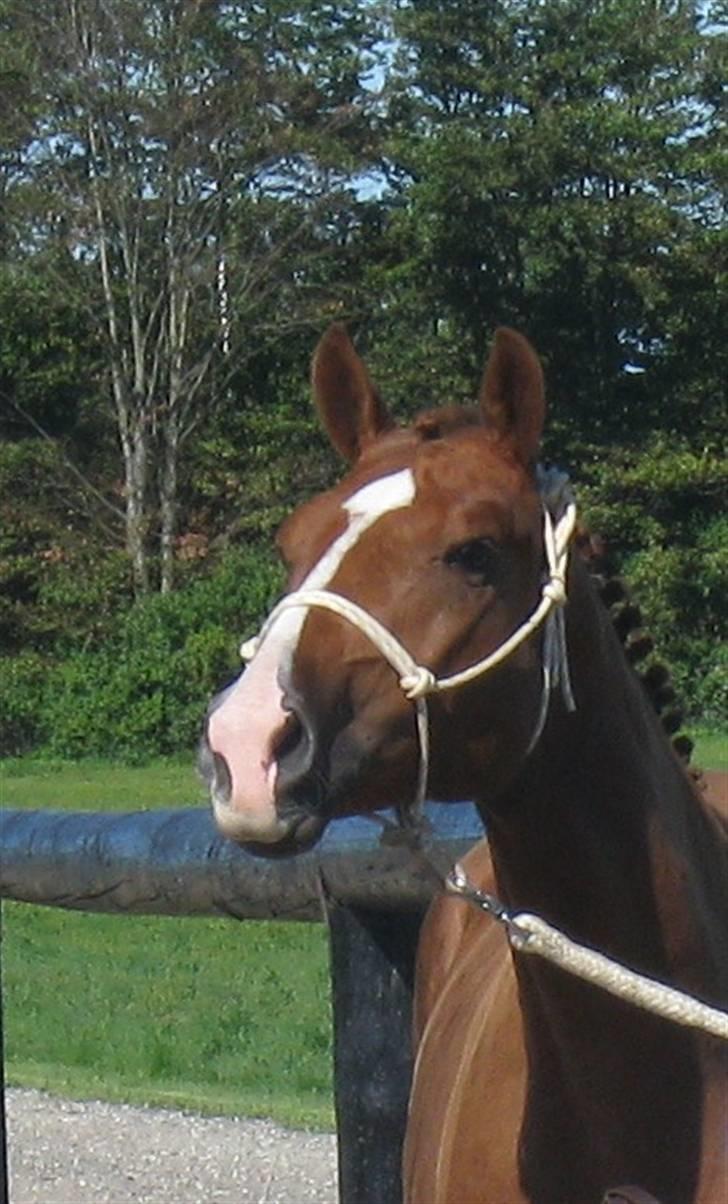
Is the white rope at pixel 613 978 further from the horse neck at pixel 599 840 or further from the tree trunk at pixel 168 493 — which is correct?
the tree trunk at pixel 168 493

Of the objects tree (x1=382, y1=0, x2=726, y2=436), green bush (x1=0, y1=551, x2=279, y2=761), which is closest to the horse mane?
green bush (x1=0, y1=551, x2=279, y2=761)

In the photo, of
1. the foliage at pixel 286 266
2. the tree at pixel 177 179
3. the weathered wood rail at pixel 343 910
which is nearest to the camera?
the weathered wood rail at pixel 343 910

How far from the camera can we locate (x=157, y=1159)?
6.67 m

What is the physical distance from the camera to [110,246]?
3391 centimetres

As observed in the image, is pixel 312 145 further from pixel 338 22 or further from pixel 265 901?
pixel 265 901

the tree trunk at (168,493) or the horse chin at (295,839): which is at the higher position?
the horse chin at (295,839)

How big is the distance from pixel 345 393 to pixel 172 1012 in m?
7.61

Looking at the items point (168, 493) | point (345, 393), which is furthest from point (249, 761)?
point (168, 493)

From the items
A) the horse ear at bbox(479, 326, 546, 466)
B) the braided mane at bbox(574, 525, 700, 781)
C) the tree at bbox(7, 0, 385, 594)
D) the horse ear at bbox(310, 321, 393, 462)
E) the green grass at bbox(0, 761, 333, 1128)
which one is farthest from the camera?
the tree at bbox(7, 0, 385, 594)

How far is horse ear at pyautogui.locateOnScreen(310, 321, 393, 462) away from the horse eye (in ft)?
1.08

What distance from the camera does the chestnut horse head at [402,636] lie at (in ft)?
8.10

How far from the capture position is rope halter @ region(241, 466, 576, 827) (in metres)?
2.58

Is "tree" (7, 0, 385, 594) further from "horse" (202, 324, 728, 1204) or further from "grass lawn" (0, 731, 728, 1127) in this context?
"horse" (202, 324, 728, 1204)

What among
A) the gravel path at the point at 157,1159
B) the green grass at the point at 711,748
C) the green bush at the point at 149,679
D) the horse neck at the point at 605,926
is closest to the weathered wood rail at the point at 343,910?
the horse neck at the point at 605,926
